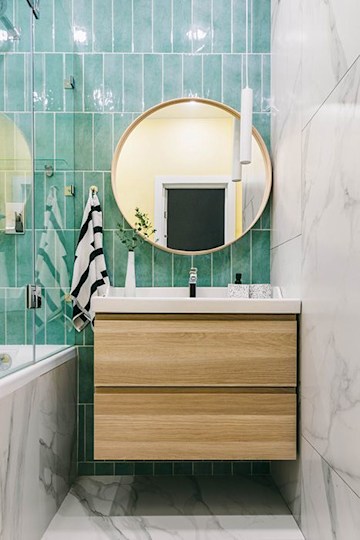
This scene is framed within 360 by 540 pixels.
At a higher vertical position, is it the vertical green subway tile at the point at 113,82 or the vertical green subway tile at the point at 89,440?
the vertical green subway tile at the point at 113,82

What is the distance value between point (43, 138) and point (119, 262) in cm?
66

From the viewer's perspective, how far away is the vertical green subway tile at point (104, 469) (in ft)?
8.05

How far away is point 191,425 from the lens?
75.6 inches

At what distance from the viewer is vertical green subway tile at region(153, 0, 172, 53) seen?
8.20ft

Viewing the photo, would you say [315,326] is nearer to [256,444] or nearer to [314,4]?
[256,444]

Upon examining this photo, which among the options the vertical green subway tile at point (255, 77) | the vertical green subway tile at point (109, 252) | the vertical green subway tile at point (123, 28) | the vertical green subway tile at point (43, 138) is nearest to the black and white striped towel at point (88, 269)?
the vertical green subway tile at point (109, 252)

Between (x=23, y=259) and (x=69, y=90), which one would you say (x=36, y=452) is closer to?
(x=23, y=259)

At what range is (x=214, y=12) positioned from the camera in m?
2.51

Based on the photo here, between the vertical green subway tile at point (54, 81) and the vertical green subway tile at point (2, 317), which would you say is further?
the vertical green subway tile at point (54, 81)

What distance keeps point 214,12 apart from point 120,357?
5.15 ft

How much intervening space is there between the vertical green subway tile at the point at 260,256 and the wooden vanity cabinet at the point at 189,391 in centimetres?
60

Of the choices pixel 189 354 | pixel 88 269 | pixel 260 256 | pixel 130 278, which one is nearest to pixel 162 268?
pixel 130 278

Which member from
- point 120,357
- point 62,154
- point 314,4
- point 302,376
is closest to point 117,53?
point 62,154

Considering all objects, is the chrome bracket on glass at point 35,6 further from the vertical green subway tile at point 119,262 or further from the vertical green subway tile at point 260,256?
the vertical green subway tile at point 260,256
